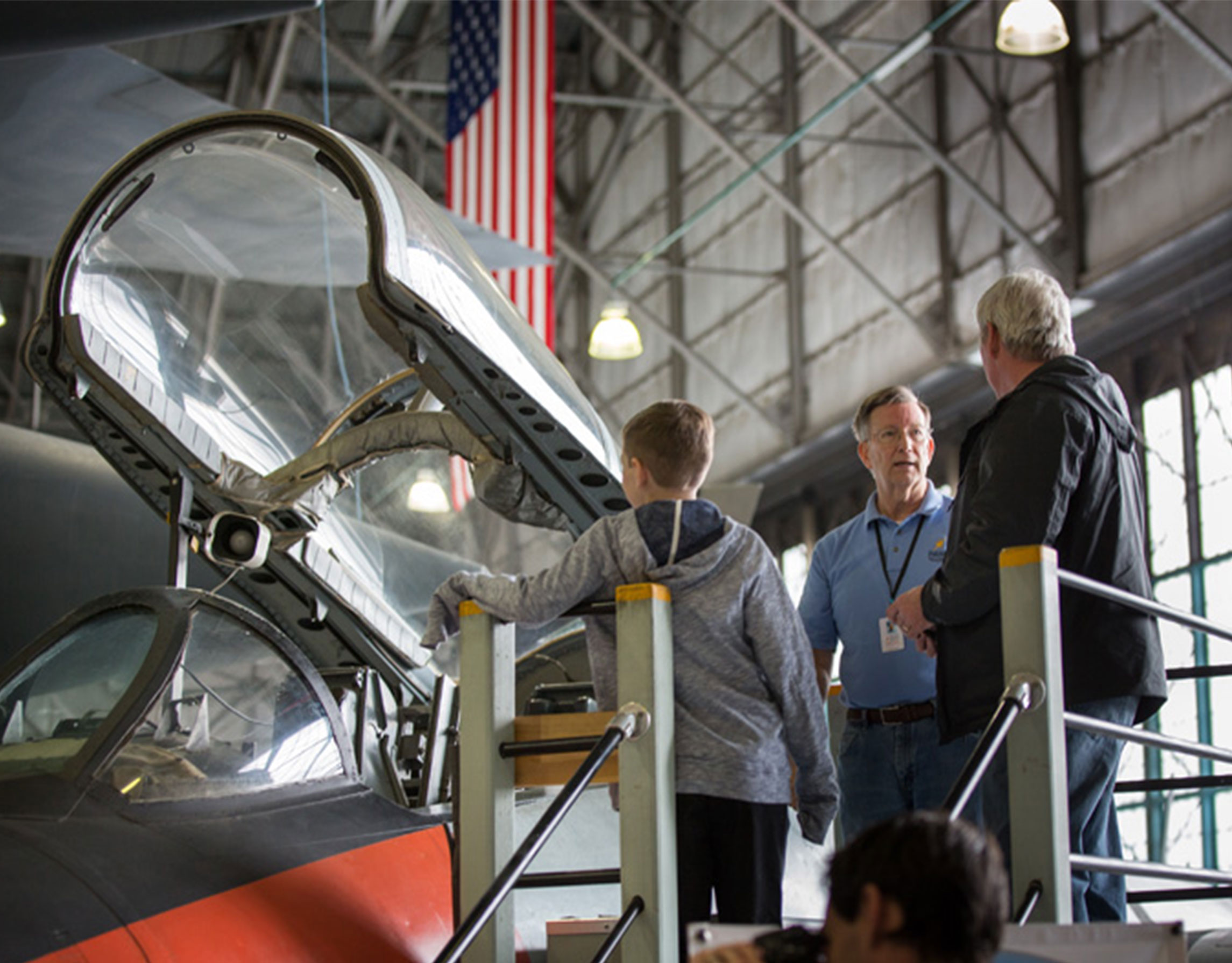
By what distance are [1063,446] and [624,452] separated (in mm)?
1044

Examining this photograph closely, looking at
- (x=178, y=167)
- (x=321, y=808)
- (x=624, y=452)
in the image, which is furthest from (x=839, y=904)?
(x=178, y=167)

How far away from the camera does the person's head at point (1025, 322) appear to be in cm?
380

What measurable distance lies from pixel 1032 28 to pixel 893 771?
29.5ft

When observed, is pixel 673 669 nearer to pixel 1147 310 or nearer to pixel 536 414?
pixel 536 414

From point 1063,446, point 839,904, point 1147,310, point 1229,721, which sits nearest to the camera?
point 839,904

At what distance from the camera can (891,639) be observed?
4336mm

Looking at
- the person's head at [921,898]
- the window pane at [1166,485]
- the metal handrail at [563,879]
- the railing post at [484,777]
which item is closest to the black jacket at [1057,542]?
the metal handrail at [563,879]

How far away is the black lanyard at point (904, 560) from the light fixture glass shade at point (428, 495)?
212 cm

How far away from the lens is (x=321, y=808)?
4352 millimetres

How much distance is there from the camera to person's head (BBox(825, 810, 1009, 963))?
195 cm

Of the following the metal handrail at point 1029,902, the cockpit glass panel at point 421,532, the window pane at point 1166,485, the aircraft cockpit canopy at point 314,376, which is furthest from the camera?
the window pane at point 1166,485

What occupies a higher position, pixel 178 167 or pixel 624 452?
pixel 178 167

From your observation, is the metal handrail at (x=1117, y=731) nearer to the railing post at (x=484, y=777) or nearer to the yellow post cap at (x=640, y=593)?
the yellow post cap at (x=640, y=593)

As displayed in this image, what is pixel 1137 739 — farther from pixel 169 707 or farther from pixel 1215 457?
pixel 1215 457
